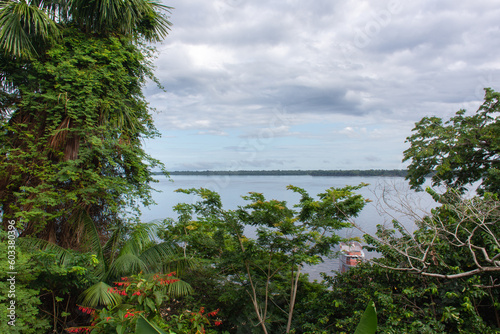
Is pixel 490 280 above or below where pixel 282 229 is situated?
below

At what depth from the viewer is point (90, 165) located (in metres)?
6.36

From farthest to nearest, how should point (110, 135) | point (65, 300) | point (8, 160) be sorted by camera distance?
point (110, 135) → point (8, 160) → point (65, 300)

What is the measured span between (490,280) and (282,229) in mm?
2887

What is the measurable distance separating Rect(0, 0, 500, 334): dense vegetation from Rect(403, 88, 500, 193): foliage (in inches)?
192

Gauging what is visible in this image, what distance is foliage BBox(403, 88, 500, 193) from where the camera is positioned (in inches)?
380

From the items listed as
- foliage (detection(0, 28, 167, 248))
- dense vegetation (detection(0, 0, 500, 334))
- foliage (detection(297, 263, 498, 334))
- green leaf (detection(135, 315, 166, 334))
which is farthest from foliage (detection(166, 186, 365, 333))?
green leaf (detection(135, 315, 166, 334))

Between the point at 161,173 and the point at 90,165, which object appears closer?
the point at 90,165

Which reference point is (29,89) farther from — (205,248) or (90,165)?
(205,248)

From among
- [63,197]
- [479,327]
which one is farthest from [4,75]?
[479,327]

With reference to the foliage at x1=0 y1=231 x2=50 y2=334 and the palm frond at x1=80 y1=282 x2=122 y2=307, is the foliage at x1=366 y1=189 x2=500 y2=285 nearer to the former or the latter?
the palm frond at x1=80 y1=282 x2=122 y2=307

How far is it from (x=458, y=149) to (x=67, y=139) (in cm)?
1107

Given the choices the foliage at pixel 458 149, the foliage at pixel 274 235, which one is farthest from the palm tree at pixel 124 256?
the foliage at pixel 458 149

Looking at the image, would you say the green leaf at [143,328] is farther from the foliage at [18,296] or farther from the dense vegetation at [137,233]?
the foliage at [18,296]

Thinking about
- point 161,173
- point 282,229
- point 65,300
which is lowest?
point 65,300
